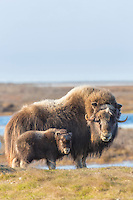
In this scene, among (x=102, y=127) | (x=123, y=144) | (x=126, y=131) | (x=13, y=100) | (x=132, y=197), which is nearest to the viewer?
(x=132, y=197)

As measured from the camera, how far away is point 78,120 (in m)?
7.84

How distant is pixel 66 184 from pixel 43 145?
4.28 ft

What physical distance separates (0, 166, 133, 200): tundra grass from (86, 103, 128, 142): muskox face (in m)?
0.86

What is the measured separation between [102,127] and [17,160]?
1.70 meters

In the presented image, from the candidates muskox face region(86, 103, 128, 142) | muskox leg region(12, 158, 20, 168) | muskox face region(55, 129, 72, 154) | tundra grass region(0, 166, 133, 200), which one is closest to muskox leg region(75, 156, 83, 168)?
muskox face region(86, 103, 128, 142)

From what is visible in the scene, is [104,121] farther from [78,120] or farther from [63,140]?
[63,140]

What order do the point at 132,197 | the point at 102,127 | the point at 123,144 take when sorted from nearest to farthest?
the point at 132,197
the point at 102,127
the point at 123,144

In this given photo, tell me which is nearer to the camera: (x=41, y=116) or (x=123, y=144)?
(x=41, y=116)

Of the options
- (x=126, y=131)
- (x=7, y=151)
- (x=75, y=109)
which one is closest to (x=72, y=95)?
(x=75, y=109)

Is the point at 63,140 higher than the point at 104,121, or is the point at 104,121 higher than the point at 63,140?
the point at 104,121

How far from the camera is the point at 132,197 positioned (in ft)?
18.1

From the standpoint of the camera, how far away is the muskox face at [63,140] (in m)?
7.13

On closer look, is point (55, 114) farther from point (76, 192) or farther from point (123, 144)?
point (123, 144)

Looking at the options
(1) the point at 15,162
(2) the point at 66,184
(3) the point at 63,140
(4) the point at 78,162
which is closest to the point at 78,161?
(4) the point at 78,162
